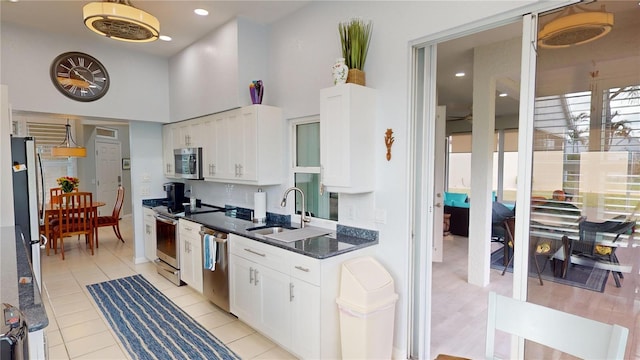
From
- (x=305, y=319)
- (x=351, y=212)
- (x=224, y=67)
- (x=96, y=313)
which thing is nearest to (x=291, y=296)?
(x=305, y=319)

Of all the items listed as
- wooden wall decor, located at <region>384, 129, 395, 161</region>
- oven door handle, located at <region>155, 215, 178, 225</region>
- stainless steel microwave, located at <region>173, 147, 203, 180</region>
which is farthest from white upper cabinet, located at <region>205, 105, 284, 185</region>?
wooden wall decor, located at <region>384, 129, 395, 161</region>

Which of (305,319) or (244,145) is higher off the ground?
(244,145)

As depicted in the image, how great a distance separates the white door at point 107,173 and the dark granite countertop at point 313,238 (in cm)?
644

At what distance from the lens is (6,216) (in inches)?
113

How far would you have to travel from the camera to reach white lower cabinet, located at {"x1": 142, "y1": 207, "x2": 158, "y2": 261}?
4730mm

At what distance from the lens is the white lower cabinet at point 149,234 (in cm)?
473

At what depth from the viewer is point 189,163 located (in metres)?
4.36

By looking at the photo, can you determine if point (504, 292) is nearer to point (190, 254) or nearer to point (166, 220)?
point (190, 254)

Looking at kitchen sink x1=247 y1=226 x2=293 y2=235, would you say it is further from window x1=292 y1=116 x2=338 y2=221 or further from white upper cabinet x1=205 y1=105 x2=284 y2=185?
white upper cabinet x1=205 y1=105 x2=284 y2=185

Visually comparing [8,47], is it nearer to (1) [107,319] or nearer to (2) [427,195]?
(1) [107,319]

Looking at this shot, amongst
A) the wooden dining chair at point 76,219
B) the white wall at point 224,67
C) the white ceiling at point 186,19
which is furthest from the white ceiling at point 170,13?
the wooden dining chair at point 76,219

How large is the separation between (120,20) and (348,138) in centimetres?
196

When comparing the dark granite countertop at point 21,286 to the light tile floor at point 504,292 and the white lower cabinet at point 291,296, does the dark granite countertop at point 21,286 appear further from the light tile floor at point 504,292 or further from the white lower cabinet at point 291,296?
the light tile floor at point 504,292

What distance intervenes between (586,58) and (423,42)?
38.9 inches
